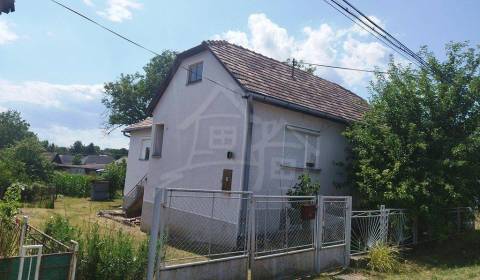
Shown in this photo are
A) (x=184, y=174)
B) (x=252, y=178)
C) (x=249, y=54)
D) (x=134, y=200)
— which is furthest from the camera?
(x=134, y=200)

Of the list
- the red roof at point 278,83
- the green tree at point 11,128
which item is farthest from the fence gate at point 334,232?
the green tree at point 11,128

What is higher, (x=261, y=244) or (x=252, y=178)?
(x=252, y=178)

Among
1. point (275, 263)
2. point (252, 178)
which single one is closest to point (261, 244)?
point (275, 263)

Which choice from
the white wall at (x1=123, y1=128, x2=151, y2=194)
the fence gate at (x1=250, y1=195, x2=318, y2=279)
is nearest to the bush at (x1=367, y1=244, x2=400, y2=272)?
the fence gate at (x1=250, y1=195, x2=318, y2=279)

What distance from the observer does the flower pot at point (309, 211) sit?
9.08 metres

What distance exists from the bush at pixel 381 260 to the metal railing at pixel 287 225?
5.71 feet

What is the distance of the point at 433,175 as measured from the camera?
1105cm

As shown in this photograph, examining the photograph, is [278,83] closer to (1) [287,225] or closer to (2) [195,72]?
(2) [195,72]

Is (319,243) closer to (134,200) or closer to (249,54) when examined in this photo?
(249,54)

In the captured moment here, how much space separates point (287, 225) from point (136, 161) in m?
14.0

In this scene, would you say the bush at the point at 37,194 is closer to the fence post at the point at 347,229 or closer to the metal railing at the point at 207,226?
the metal railing at the point at 207,226

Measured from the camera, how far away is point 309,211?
29.8ft

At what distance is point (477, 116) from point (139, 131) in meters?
15.6

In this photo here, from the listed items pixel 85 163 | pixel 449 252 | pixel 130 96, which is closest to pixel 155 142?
pixel 449 252
